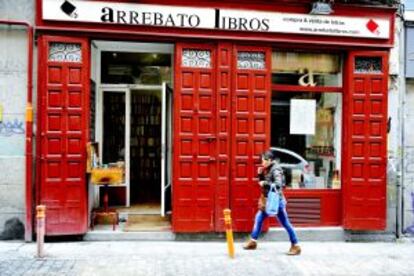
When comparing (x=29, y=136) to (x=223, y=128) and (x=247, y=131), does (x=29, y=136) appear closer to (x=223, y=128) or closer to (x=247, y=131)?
(x=223, y=128)

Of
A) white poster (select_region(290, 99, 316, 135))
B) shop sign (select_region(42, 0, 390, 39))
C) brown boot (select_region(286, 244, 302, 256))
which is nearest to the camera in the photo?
brown boot (select_region(286, 244, 302, 256))

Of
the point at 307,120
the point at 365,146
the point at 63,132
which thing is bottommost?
the point at 365,146

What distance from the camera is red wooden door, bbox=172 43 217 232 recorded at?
9.89 m

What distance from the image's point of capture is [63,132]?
9.55m

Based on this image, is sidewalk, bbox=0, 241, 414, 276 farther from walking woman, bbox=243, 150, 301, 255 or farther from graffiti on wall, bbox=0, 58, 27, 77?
graffiti on wall, bbox=0, 58, 27, 77

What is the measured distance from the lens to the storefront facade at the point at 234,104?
9.55 meters

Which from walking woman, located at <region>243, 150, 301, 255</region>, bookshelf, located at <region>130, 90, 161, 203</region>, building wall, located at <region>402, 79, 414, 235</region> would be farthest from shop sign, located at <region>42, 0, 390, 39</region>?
bookshelf, located at <region>130, 90, 161, 203</region>

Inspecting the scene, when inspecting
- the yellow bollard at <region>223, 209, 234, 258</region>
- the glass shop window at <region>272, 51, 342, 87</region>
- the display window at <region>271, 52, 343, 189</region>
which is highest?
the glass shop window at <region>272, 51, 342, 87</region>

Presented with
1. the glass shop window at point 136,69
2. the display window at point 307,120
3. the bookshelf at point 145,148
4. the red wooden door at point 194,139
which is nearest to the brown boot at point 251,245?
the red wooden door at point 194,139

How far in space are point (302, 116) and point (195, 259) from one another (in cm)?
373

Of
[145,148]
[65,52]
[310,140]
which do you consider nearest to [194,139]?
[310,140]

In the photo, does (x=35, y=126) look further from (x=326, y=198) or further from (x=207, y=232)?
(x=326, y=198)

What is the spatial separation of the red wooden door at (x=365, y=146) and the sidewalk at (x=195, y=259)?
68cm

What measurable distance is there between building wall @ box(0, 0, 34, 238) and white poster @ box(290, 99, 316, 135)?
5.07 m
